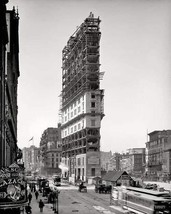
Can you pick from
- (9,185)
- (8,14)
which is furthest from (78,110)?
(9,185)

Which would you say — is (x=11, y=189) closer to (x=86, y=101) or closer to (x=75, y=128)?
(x=86, y=101)

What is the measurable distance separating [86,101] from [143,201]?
3314 inches

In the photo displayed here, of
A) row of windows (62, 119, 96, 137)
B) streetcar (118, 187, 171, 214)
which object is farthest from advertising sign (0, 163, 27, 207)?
row of windows (62, 119, 96, 137)

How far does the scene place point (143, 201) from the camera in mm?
31875

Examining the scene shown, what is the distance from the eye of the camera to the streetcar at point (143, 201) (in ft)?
94.8

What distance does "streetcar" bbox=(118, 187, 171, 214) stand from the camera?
94.8ft

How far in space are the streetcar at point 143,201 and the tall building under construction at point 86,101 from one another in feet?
218

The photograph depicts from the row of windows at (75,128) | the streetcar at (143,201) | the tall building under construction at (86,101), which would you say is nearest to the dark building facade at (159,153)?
the row of windows at (75,128)

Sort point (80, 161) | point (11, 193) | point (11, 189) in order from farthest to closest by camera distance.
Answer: point (80, 161)
point (11, 189)
point (11, 193)

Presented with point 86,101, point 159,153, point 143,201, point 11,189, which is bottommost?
point 159,153

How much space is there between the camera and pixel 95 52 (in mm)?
119250

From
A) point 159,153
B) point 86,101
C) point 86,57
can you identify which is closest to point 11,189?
point 86,101

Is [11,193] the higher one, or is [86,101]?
[86,101]

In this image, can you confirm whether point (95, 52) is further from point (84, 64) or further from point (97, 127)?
point (97, 127)
